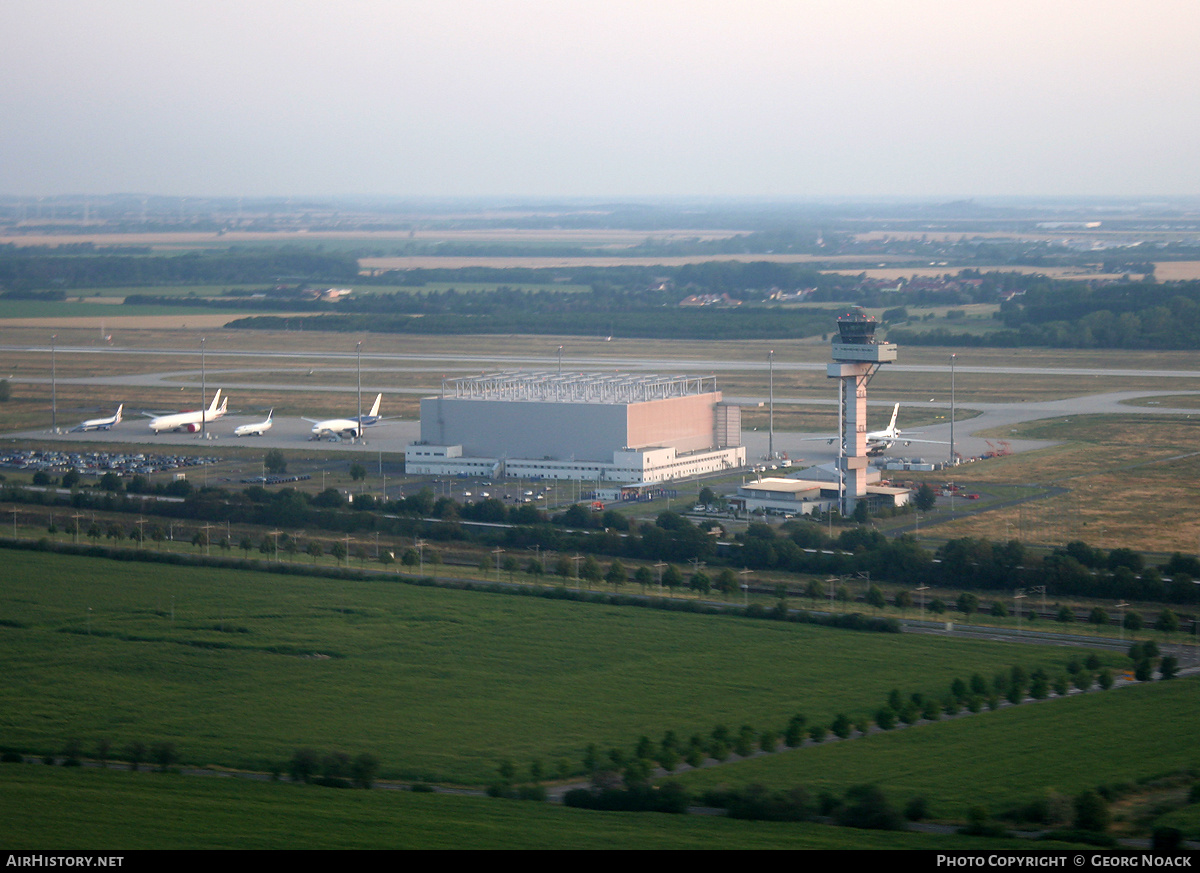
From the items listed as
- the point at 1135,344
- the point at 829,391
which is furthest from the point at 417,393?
the point at 1135,344

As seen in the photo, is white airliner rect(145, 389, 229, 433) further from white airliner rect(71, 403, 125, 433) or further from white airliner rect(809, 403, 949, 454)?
white airliner rect(809, 403, 949, 454)

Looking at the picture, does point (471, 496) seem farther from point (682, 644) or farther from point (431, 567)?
point (682, 644)

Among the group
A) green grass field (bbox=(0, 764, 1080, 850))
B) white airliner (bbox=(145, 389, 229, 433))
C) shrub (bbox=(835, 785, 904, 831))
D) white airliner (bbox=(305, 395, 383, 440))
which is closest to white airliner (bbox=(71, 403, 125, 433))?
white airliner (bbox=(145, 389, 229, 433))

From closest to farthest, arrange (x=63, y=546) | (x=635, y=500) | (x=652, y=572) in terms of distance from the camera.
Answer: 1. (x=652, y=572)
2. (x=63, y=546)
3. (x=635, y=500)

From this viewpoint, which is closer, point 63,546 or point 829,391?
Result: point 63,546

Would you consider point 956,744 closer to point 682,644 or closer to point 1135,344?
point 682,644

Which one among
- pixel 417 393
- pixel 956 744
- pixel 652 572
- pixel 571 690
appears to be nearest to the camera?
pixel 956 744
